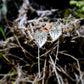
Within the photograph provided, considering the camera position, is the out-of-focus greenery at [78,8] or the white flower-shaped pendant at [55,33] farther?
the out-of-focus greenery at [78,8]

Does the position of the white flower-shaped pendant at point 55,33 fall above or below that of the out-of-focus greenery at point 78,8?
below

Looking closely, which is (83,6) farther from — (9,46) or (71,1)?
(9,46)

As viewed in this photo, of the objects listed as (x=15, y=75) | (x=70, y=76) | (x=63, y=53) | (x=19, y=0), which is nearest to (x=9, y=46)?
(x=15, y=75)

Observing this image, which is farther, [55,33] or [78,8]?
[78,8]

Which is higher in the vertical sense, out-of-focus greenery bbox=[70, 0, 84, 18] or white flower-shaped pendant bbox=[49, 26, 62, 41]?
out-of-focus greenery bbox=[70, 0, 84, 18]

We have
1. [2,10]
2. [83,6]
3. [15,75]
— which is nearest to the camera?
[15,75]

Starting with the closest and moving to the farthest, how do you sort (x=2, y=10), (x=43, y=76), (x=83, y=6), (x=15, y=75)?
(x=43, y=76), (x=15, y=75), (x=83, y=6), (x=2, y=10)

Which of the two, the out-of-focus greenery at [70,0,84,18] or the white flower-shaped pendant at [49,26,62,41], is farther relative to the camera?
the out-of-focus greenery at [70,0,84,18]

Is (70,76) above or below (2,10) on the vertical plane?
below
